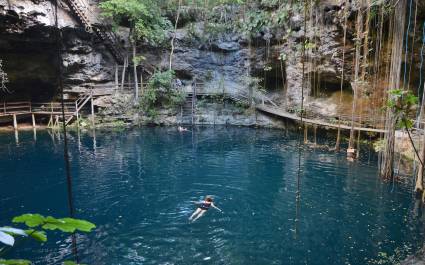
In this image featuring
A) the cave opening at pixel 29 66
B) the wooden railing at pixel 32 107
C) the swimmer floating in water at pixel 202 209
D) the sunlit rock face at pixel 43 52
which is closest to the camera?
the swimmer floating in water at pixel 202 209

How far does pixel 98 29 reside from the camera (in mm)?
21406

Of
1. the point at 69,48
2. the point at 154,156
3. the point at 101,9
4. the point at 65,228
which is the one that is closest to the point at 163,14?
the point at 101,9

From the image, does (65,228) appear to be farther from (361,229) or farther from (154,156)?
(154,156)

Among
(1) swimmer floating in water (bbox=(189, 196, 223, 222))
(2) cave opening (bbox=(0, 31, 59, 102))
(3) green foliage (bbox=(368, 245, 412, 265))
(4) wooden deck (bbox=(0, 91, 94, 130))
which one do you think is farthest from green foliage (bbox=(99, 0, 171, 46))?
(3) green foliage (bbox=(368, 245, 412, 265))

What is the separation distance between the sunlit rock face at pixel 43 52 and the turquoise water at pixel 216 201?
5940 millimetres

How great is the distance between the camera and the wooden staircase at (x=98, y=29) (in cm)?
1989

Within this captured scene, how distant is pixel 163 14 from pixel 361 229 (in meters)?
20.3

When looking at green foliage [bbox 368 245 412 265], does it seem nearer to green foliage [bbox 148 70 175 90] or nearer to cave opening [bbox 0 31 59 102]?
green foliage [bbox 148 70 175 90]

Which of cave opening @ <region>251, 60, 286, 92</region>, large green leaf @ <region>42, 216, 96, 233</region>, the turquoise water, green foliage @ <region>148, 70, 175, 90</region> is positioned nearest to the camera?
large green leaf @ <region>42, 216, 96, 233</region>

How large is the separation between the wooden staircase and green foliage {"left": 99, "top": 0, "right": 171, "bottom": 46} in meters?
0.92

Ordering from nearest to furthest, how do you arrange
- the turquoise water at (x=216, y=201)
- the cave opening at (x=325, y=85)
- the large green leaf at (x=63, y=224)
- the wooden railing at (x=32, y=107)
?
1. the large green leaf at (x=63, y=224)
2. the turquoise water at (x=216, y=201)
3. the cave opening at (x=325, y=85)
4. the wooden railing at (x=32, y=107)

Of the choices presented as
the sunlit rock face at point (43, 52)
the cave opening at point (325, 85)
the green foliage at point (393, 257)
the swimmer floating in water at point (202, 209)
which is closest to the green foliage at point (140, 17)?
the sunlit rock face at point (43, 52)

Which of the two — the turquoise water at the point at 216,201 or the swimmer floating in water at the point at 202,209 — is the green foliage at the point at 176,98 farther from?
the swimmer floating in water at the point at 202,209

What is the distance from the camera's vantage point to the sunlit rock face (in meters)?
17.7
